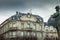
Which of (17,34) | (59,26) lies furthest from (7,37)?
(59,26)

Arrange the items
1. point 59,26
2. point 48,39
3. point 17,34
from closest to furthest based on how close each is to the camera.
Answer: point 59,26
point 17,34
point 48,39

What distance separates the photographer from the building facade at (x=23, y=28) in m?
60.9

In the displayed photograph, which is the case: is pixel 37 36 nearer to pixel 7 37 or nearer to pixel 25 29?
pixel 25 29

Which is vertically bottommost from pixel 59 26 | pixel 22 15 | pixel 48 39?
pixel 48 39

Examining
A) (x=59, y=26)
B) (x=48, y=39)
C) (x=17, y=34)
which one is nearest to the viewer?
(x=59, y=26)

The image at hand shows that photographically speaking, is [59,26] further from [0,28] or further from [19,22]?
[0,28]

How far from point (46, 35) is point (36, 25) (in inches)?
228

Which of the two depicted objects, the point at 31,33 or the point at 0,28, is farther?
the point at 0,28

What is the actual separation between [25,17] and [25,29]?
3.92 metres

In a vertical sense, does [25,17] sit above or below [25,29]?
above

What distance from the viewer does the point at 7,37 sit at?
61719 millimetres

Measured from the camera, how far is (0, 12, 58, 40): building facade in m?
60.9

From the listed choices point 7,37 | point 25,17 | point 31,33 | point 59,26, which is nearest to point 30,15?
point 25,17

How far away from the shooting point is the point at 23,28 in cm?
6141
